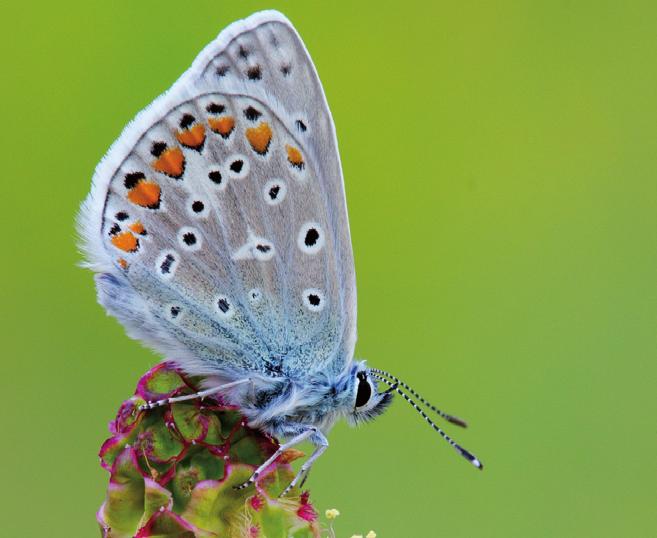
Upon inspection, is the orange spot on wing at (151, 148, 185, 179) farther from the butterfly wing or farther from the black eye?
the black eye

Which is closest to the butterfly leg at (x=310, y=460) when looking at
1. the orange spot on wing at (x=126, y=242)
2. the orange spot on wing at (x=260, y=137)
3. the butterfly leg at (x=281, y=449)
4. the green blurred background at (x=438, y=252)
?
the butterfly leg at (x=281, y=449)

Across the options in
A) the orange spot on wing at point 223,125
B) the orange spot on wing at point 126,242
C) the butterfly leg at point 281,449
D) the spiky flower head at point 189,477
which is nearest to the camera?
the spiky flower head at point 189,477

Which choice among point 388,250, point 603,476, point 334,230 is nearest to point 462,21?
point 388,250

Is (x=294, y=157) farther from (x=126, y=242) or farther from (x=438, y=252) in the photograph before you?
(x=438, y=252)

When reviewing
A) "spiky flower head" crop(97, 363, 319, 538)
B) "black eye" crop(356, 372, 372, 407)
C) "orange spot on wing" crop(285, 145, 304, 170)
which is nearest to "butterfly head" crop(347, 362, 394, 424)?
"black eye" crop(356, 372, 372, 407)

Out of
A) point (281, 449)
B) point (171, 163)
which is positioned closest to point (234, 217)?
point (171, 163)

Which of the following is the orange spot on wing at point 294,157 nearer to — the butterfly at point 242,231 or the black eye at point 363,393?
the butterfly at point 242,231
